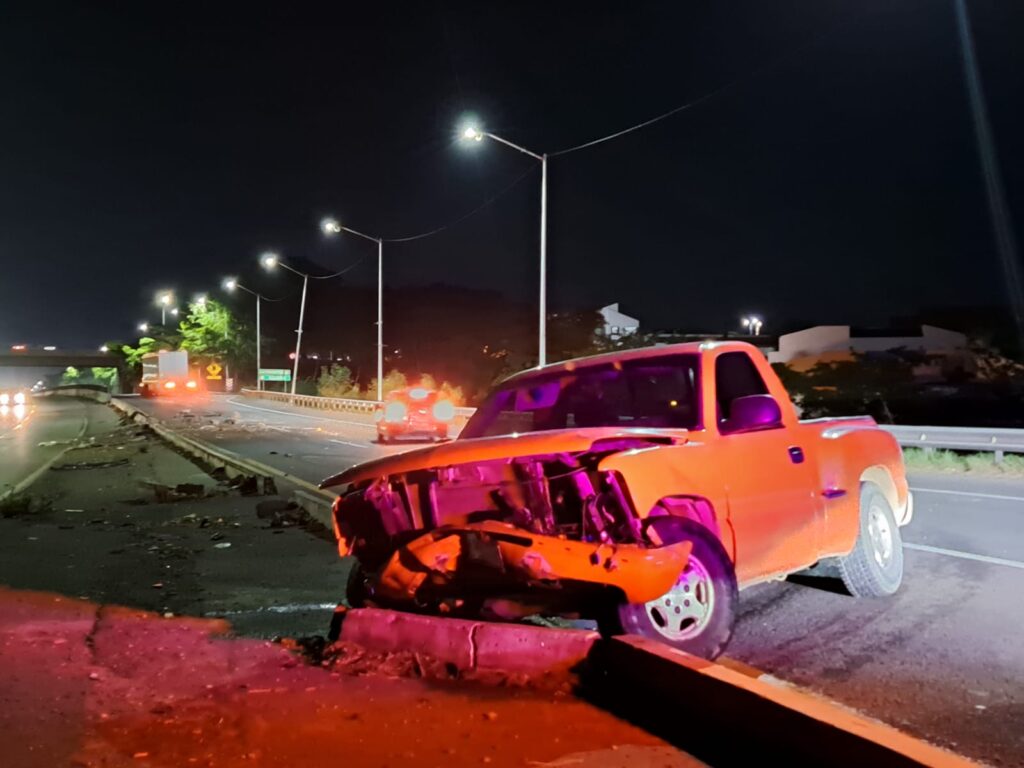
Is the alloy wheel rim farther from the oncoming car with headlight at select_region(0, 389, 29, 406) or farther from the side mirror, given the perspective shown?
the oncoming car with headlight at select_region(0, 389, 29, 406)

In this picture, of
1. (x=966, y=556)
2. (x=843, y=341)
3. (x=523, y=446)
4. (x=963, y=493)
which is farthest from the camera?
(x=843, y=341)

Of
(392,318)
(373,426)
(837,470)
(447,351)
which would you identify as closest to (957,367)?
(373,426)

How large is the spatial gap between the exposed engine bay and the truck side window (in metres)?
1.67

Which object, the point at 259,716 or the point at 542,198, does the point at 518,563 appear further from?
the point at 542,198

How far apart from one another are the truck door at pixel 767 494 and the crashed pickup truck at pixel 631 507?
1 cm

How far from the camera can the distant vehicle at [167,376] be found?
8094 cm

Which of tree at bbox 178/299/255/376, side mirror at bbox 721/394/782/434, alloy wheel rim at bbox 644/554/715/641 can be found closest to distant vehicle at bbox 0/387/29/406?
tree at bbox 178/299/255/376

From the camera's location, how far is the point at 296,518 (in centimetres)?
1246

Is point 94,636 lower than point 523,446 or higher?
lower

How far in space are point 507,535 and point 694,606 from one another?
46.0 inches

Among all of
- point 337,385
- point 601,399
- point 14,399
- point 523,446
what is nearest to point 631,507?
point 523,446

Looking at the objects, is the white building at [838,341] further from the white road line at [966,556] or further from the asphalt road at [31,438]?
the white road line at [966,556]

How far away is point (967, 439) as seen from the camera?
19.0 meters

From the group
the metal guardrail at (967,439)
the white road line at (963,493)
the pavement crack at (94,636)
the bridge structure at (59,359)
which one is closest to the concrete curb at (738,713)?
the pavement crack at (94,636)
